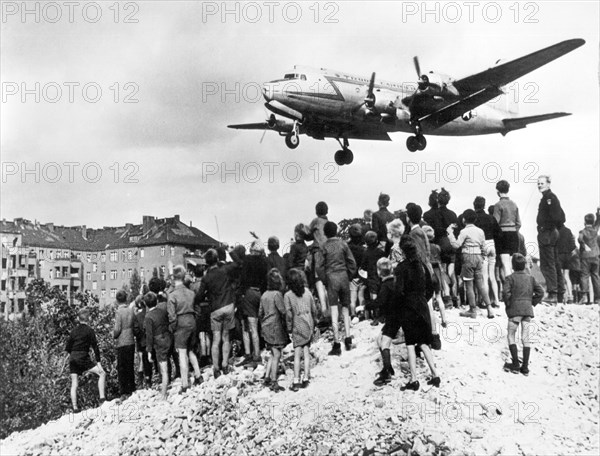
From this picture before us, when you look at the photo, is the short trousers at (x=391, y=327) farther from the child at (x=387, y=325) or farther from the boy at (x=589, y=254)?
the boy at (x=589, y=254)

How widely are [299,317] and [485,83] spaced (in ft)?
47.3

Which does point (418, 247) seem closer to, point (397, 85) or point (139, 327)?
point (139, 327)

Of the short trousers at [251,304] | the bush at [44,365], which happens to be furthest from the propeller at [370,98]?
the bush at [44,365]

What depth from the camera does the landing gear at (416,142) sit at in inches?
950

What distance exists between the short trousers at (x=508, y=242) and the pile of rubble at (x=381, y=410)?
1416 mm

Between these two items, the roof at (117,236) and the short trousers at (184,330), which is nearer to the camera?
the short trousers at (184,330)

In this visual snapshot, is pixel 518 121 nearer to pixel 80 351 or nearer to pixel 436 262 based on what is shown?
pixel 436 262

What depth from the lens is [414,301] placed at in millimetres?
9984

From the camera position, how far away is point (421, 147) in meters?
24.2

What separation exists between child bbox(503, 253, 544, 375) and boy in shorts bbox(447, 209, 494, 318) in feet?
3.80

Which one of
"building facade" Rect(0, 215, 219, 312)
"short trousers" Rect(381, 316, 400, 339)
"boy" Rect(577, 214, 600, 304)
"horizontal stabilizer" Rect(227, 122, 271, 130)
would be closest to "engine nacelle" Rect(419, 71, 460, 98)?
"horizontal stabilizer" Rect(227, 122, 271, 130)

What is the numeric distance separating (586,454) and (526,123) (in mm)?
21356

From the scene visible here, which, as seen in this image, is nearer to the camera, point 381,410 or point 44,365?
point 381,410

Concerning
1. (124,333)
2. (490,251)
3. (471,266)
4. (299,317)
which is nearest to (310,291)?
(299,317)
